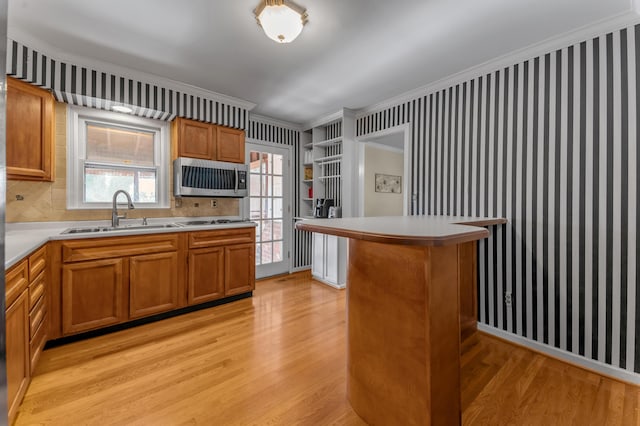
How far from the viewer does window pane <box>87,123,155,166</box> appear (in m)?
2.84

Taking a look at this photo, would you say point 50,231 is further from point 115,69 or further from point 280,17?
point 280,17

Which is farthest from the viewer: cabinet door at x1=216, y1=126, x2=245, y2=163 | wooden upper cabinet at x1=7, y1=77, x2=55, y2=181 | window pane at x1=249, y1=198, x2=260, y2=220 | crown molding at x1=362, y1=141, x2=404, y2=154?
crown molding at x1=362, y1=141, x2=404, y2=154

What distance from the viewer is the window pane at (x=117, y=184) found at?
2.81m

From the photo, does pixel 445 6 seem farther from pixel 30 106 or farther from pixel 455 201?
pixel 30 106

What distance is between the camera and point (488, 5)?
A: 5.76 feet

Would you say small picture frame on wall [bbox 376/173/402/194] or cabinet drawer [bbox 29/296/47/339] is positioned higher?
small picture frame on wall [bbox 376/173/402/194]

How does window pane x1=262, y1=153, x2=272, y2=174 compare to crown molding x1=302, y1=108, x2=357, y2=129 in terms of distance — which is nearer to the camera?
crown molding x1=302, y1=108, x2=357, y2=129

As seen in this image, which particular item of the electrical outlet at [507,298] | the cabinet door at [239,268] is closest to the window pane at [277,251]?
the cabinet door at [239,268]

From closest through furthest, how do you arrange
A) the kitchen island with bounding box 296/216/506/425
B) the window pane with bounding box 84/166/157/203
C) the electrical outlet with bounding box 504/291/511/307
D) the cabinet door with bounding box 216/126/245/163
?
the kitchen island with bounding box 296/216/506/425, the electrical outlet with bounding box 504/291/511/307, the window pane with bounding box 84/166/157/203, the cabinet door with bounding box 216/126/245/163

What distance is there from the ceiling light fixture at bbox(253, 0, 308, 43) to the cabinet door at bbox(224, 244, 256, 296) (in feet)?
7.38

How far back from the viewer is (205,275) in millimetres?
2959

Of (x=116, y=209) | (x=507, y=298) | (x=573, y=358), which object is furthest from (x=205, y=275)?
(x=573, y=358)

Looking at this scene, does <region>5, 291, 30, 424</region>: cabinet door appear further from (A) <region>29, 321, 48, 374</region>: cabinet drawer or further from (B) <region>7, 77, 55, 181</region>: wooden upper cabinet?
(B) <region>7, 77, 55, 181</region>: wooden upper cabinet

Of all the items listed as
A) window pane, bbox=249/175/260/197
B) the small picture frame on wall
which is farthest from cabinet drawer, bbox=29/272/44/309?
the small picture frame on wall
